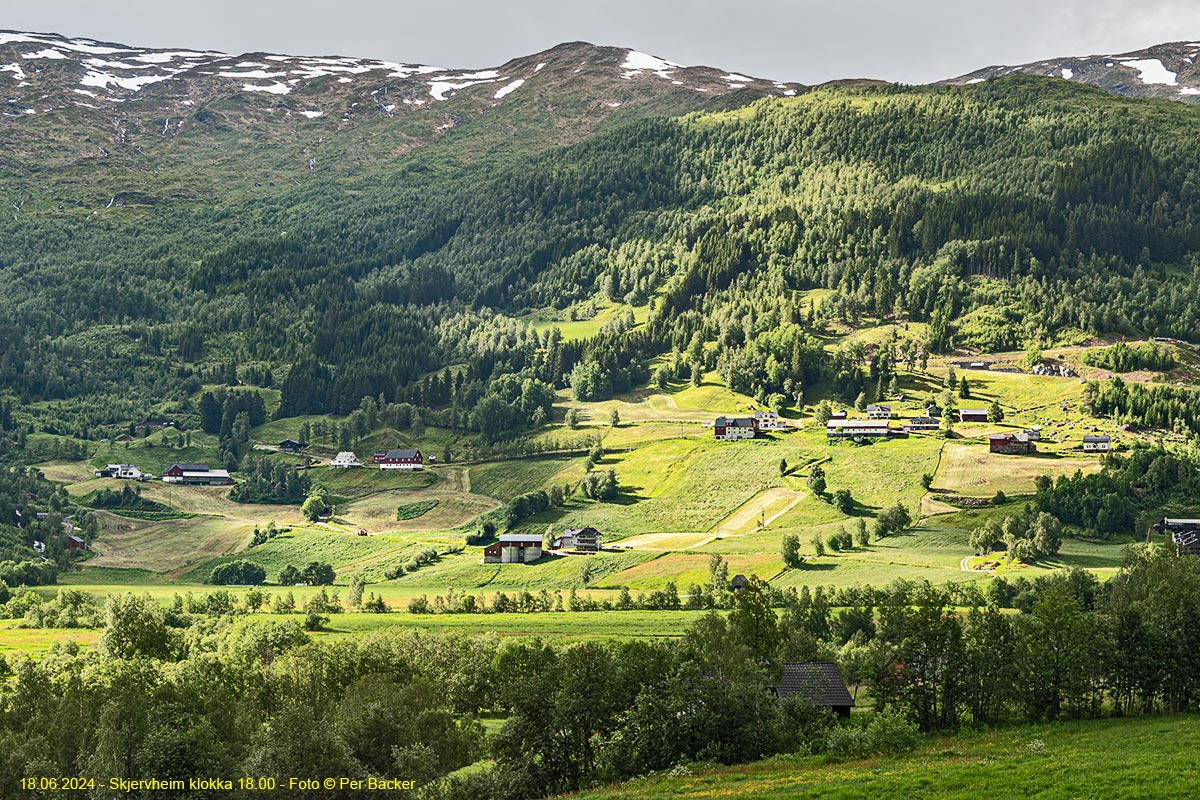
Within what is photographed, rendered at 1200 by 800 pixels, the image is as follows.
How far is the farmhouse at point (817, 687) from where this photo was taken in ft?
228

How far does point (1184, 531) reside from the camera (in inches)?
5827

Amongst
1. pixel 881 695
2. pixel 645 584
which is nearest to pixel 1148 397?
pixel 645 584

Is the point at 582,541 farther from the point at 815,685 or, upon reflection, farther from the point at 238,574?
the point at 815,685

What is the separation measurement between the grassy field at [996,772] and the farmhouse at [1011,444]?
423 ft

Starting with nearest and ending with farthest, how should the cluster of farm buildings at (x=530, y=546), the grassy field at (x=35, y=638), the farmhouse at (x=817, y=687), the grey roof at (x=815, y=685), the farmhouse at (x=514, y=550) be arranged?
the farmhouse at (x=817, y=687) < the grey roof at (x=815, y=685) < the grassy field at (x=35, y=638) < the farmhouse at (x=514, y=550) < the cluster of farm buildings at (x=530, y=546)

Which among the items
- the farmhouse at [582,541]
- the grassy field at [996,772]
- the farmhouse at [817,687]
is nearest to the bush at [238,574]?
the farmhouse at [582,541]

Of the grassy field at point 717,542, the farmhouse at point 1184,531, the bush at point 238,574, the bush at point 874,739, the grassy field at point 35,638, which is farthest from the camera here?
the bush at point 238,574

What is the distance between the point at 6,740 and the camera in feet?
181

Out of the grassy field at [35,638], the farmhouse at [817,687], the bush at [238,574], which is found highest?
the farmhouse at [817,687]

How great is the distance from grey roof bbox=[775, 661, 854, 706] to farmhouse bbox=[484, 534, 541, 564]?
99.9 m

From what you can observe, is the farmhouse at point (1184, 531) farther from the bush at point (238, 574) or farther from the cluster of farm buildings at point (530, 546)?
the bush at point (238, 574)

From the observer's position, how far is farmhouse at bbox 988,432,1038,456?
186 m

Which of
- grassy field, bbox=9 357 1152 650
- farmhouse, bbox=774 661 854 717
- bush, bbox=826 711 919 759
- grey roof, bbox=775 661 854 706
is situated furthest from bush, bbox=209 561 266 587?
bush, bbox=826 711 919 759

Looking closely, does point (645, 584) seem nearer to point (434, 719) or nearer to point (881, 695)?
point (881, 695)
